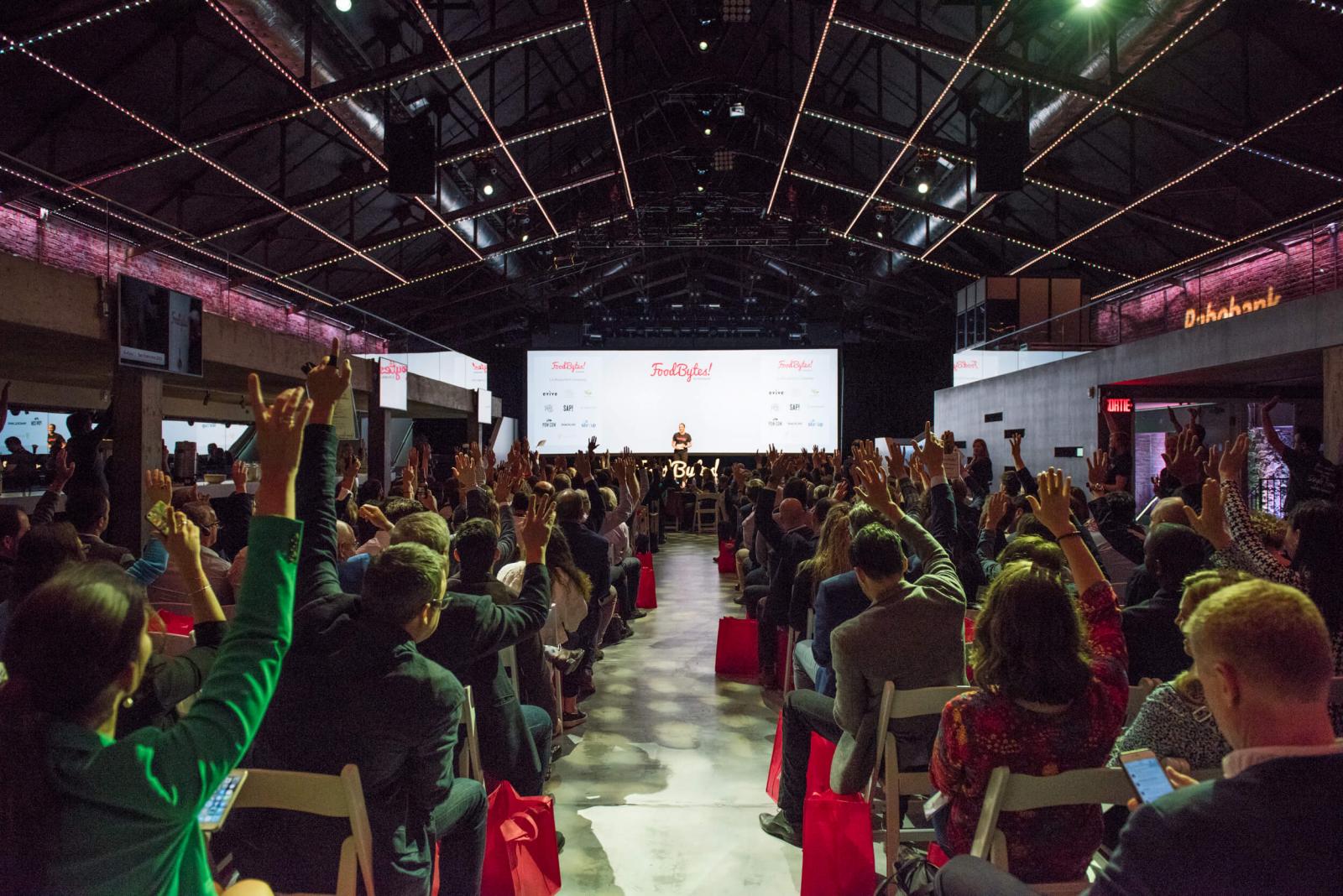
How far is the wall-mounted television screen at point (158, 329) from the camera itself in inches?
260

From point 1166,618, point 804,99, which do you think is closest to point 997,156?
point 804,99

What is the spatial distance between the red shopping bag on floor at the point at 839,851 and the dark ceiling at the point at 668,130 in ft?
21.0

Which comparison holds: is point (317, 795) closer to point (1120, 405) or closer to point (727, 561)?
point (727, 561)

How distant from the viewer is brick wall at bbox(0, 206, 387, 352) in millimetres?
6926

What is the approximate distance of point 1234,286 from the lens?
9.39 metres

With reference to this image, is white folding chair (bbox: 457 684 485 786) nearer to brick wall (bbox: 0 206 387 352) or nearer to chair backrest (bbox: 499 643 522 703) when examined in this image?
chair backrest (bbox: 499 643 522 703)

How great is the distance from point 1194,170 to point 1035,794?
10768 millimetres

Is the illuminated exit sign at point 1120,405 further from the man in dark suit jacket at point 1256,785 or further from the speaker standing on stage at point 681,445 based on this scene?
the man in dark suit jacket at point 1256,785

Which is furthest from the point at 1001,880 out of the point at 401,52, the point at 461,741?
the point at 401,52

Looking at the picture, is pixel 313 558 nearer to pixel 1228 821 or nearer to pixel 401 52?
pixel 1228 821

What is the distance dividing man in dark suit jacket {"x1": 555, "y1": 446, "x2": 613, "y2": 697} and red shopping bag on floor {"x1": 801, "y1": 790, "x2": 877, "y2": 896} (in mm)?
2426

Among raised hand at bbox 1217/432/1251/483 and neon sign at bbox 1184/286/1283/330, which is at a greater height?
neon sign at bbox 1184/286/1283/330

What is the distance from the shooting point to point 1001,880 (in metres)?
1.48

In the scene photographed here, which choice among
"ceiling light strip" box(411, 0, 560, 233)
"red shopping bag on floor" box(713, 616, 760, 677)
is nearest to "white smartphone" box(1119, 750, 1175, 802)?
"red shopping bag on floor" box(713, 616, 760, 677)
